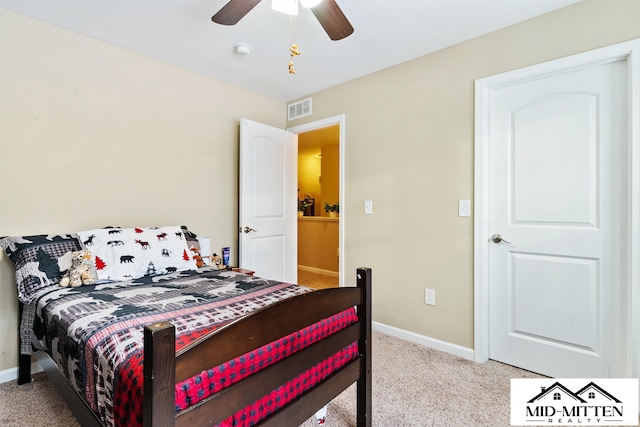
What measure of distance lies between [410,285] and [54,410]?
8.30 feet

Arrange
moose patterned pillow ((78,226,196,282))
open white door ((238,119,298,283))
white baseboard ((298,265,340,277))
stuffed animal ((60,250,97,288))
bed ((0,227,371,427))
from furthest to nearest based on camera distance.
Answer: white baseboard ((298,265,340,277)), open white door ((238,119,298,283)), moose patterned pillow ((78,226,196,282)), stuffed animal ((60,250,97,288)), bed ((0,227,371,427))

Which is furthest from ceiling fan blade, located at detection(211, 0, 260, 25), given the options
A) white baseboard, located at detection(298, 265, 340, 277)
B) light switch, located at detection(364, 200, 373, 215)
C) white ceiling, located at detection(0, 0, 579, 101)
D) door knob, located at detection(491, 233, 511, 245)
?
white baseboard, located at detection(298, 265, 340, 277)

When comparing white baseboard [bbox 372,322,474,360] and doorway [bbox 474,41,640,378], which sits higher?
doorway [bbox 474,41,640,378]

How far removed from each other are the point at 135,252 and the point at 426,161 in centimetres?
231

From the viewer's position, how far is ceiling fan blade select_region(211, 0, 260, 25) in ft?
5.13

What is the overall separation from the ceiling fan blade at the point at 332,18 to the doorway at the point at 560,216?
3.97 feet

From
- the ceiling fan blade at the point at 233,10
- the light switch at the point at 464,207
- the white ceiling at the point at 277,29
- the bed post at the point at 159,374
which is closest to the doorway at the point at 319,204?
the white ceiling at the point at 277,29

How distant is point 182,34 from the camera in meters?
2.32

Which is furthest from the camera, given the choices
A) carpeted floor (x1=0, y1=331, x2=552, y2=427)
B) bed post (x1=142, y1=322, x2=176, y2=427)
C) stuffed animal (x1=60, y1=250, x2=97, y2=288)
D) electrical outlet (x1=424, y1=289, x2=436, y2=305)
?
electrical outlet (x1=424, y1=289, x2=436, y2=305)

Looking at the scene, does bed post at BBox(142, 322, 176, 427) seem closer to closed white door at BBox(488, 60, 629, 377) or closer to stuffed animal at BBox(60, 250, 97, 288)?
stuffed animal at BBox(60, 250, 97, 288)

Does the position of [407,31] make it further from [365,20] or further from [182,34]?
[182,34]

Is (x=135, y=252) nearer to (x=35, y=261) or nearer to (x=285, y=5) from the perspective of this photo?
(x=35, y=261)

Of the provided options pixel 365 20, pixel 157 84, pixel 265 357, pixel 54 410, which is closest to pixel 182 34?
pixel 157 84

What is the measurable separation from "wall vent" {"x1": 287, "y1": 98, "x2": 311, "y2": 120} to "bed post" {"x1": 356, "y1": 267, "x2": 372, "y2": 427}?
2479mm
